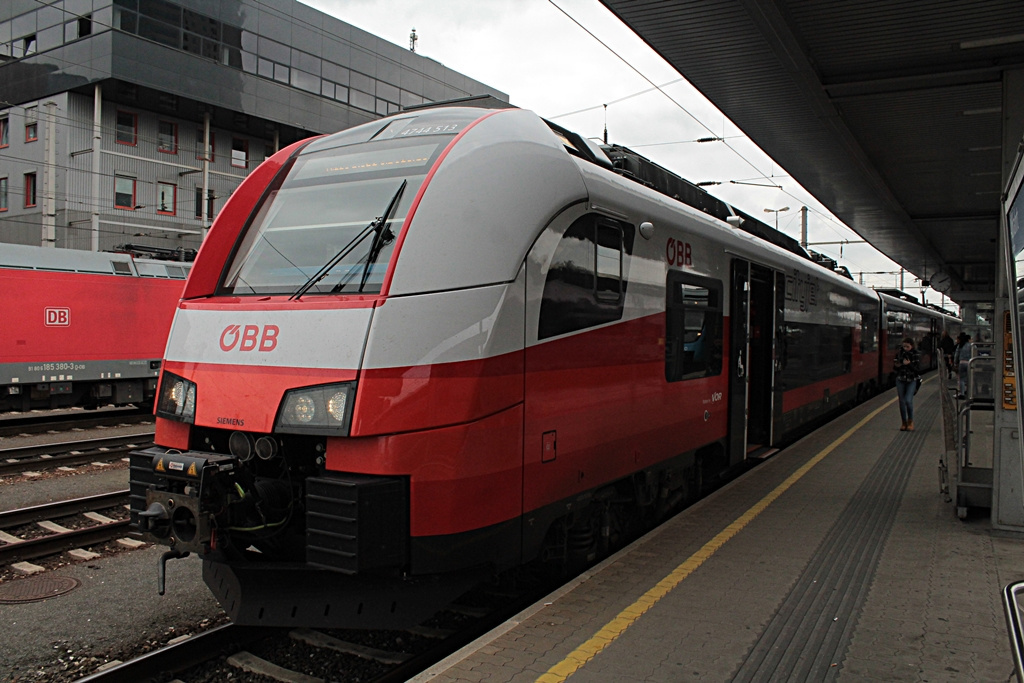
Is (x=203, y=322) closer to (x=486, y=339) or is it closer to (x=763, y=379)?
(x=486, y=339)

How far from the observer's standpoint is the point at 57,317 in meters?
14.6

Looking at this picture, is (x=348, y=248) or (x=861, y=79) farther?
(x=861, y=79)

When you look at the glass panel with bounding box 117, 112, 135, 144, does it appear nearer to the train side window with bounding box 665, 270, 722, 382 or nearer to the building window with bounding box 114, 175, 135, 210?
the building window with bounding box 114, 175, 135, 210

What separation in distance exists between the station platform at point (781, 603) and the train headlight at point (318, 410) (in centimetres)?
131

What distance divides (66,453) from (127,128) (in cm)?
2265

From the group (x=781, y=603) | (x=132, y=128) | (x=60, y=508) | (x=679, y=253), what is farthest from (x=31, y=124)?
(x=781, y=603)

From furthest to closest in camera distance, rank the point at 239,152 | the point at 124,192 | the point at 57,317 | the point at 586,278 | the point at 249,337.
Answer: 1. the point at 239,152
2. the point at 124,192
3. the point at 57,317
4. the point at 586,278
5. the point at 249,337

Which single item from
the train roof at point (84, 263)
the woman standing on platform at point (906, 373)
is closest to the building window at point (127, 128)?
the train roof at point (84, 263)

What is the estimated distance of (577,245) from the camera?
4.88 meters

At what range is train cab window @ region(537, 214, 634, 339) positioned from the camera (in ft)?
15.2

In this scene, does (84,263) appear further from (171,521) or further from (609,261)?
(609,261)

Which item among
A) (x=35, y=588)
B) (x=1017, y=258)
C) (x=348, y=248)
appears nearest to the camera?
(x=1017, y=258)

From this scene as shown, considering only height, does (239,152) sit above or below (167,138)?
above

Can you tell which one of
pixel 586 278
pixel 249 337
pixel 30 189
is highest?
pixel 30 189
